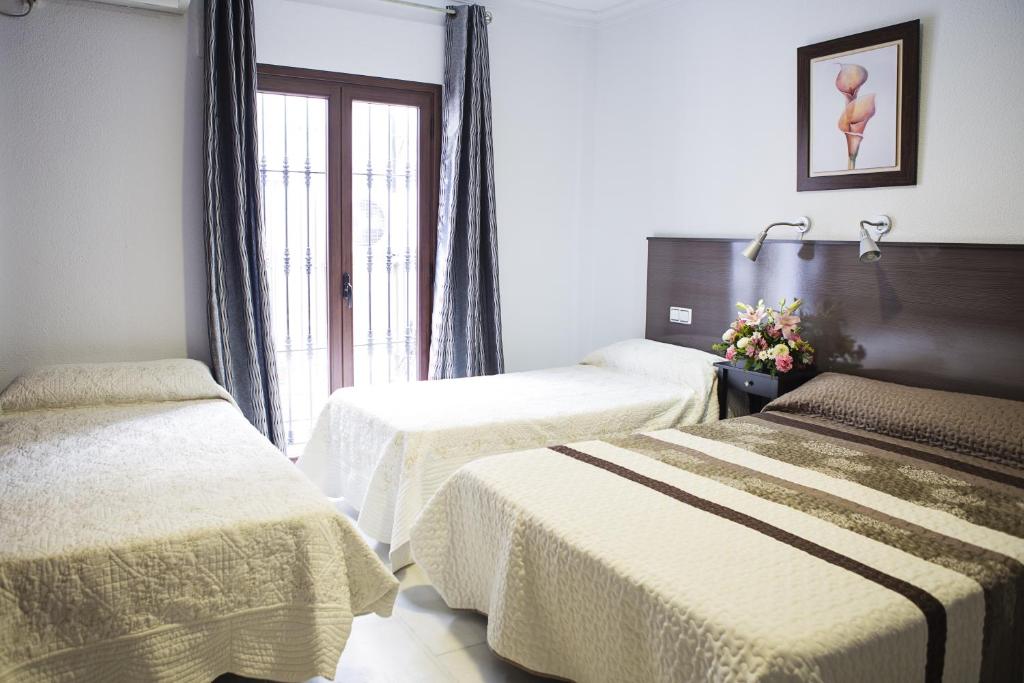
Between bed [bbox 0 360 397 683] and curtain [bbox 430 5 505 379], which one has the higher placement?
curtain [bbox 430 5 505 379]

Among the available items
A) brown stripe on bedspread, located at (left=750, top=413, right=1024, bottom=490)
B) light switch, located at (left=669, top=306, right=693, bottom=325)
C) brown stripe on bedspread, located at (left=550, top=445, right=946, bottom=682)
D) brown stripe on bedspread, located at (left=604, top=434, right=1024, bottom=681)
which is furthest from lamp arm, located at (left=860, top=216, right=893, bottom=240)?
brown stripe on bedspread, located at (left=550, top=445, right=946, bottom=682)

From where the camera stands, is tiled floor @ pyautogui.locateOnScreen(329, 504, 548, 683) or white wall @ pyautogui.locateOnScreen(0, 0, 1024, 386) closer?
tiled floor @ pyautogui.locateOnScreen(329, 504, 548, 683)

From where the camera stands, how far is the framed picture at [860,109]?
3.00m

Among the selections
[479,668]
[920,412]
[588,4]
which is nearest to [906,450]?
[920,412]

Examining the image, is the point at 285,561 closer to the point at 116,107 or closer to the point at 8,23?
the point at 116,107

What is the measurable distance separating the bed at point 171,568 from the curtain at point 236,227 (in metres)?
1.15

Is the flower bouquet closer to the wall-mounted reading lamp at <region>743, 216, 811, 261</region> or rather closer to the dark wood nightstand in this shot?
the dark wood nightstand

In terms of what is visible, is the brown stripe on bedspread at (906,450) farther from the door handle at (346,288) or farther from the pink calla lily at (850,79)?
the door handle at (346,288)

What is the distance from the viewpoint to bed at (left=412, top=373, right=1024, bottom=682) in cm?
154

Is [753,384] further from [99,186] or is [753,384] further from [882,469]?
[99,186]

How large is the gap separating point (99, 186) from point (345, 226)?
42.9 inches

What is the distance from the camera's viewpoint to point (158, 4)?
330 cm

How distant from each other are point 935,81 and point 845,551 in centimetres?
198

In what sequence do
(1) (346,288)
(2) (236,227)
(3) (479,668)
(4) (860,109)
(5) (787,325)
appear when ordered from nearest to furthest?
1. (3) (479,668)
2. (4) (860,109)
3. (5) (787,325)
4. (2) (236,227)
5. (1) (346,288)
